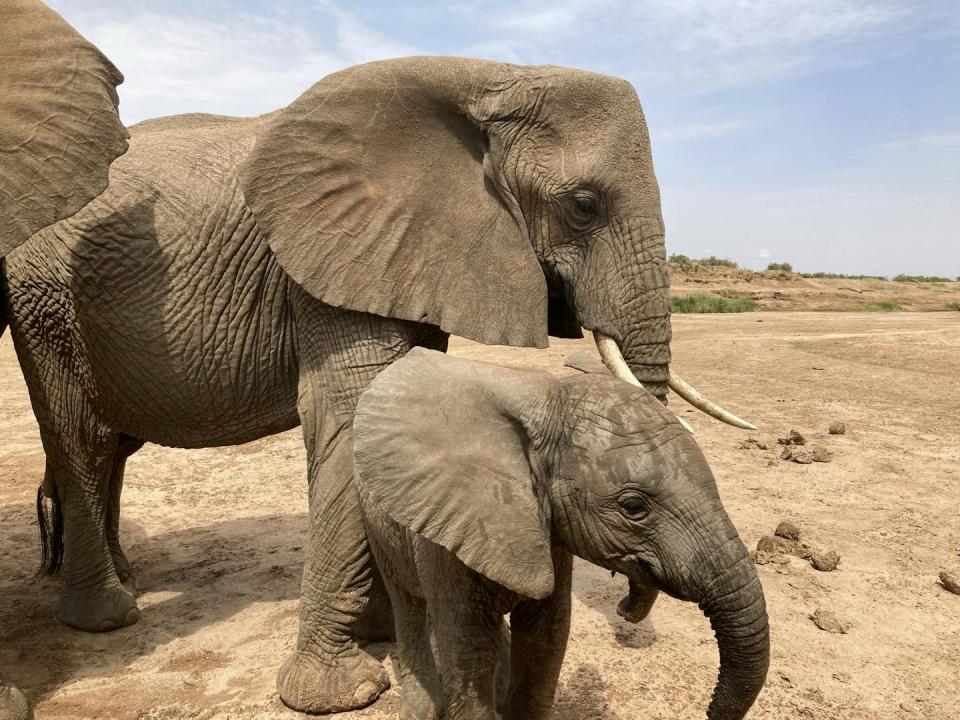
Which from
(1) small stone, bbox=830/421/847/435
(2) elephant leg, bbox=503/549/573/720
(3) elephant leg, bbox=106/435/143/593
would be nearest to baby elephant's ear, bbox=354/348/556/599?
(2) elephant leg, bbox=503/549/573/720

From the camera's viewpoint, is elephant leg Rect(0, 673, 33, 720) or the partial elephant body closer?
elephant leg Rect(0, 673, 33, 720)

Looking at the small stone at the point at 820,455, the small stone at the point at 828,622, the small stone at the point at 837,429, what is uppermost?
the small stone at the point at 837,429

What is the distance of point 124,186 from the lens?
10.2 feet

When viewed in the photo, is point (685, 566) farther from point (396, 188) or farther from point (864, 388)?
point (864, 388)

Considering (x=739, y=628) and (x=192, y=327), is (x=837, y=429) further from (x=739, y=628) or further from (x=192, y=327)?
(x=192, y=327)

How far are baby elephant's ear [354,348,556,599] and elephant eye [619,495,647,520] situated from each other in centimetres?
21

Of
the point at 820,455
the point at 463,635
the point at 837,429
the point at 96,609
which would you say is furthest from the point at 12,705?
the point at 837,429

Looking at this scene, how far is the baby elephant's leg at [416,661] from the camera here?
8.77 feet

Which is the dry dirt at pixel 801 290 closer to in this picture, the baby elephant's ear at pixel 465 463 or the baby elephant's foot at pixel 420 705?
the baby elephant's foot at pixel 420 705

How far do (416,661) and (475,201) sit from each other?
1626 millimetres

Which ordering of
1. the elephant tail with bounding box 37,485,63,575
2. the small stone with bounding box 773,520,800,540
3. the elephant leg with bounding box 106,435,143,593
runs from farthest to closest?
the small stone with bounding box 773,520,800,540 < the elephant leg with bounding box 106,435,143,593 < the elephant tail with bounding box 37,485,63,575

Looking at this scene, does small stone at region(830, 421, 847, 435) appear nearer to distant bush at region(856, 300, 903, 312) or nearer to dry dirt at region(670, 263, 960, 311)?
dry dirt at region(670, 263, 960, 311)

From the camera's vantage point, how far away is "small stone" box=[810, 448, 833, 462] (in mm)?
6070

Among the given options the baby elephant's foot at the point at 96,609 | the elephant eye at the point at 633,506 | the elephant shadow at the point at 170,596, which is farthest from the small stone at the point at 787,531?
the baby elephant's foot at the point at 96,609
